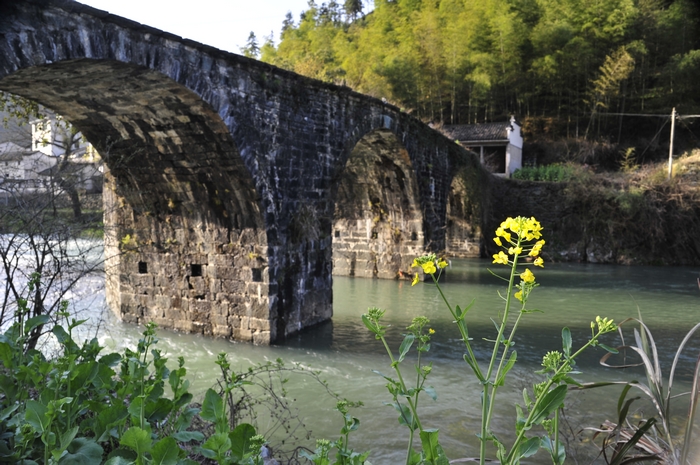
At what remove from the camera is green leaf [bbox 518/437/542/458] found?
1392mm

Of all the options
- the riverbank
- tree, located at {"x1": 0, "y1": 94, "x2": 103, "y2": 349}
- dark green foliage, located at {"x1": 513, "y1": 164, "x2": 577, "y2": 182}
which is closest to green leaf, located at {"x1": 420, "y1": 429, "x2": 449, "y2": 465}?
tree, located at {"x1": 0, "y1": 94, "x2": 103, "y2": 349}

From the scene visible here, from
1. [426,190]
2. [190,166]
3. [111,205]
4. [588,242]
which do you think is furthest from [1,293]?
[588,242]

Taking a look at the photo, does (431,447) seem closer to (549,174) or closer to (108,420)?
(108,420)

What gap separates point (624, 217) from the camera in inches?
627

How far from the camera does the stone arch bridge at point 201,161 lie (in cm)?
452

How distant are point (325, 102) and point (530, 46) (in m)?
20.0

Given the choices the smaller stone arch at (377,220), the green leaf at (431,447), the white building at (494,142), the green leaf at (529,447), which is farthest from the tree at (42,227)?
the white building at (494,142)

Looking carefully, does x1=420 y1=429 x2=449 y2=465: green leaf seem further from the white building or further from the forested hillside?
the forested hillside

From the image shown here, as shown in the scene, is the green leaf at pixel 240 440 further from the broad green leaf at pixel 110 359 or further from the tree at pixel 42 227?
the tree at pixel 42 227

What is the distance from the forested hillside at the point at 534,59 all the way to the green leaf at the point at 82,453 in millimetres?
20697

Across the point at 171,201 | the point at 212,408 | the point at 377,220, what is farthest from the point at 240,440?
the point at 377,220

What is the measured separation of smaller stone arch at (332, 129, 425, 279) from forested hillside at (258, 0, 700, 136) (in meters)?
10.5

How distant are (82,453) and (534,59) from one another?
25372 millimetres

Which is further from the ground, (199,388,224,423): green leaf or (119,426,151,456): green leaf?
(119,426,151,456): green leaf
